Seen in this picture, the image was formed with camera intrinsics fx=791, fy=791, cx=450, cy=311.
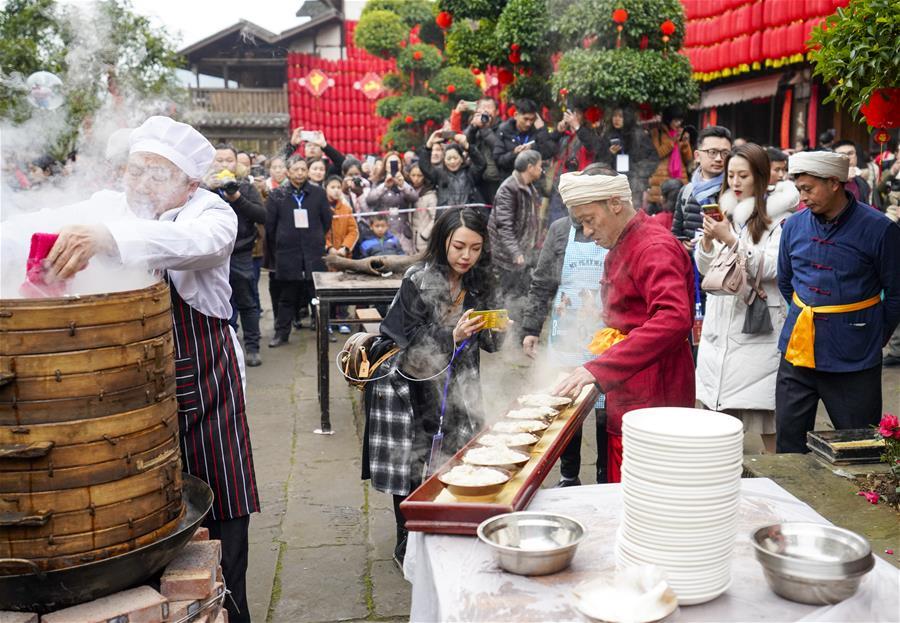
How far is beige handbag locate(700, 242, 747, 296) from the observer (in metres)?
4.57

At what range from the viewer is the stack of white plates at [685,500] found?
1.90 metres

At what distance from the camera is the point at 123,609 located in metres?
2.34

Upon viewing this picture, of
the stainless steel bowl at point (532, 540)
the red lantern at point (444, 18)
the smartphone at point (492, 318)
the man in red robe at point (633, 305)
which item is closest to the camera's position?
the stainless steel bowl at point (532, 540)

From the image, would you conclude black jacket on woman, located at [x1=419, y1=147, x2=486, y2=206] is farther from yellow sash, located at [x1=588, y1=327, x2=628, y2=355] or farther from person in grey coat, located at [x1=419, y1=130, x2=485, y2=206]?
yellow sash, located at [x1=588, y1=327, x2=628, y2=355]

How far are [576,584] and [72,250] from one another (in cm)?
170

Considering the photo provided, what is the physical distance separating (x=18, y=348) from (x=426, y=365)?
7.25 ft

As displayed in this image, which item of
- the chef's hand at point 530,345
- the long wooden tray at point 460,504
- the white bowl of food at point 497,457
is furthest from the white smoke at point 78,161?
the chef's hand at point 530,345

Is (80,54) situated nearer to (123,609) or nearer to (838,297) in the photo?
(123,609)

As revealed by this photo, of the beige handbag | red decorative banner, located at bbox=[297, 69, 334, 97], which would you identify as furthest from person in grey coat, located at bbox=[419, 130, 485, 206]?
red decorative banner, located at bbox=[297, 69, 334, 97]

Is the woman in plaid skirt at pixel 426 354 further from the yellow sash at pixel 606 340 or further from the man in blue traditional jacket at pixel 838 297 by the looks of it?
the man in blue traditional jacket at pixel 838 297

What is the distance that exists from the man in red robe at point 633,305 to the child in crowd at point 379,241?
6.60m

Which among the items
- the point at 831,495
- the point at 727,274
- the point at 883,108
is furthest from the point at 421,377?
the point at 883,108

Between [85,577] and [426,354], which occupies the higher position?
[426,354]

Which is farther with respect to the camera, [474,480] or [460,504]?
[474,480]
